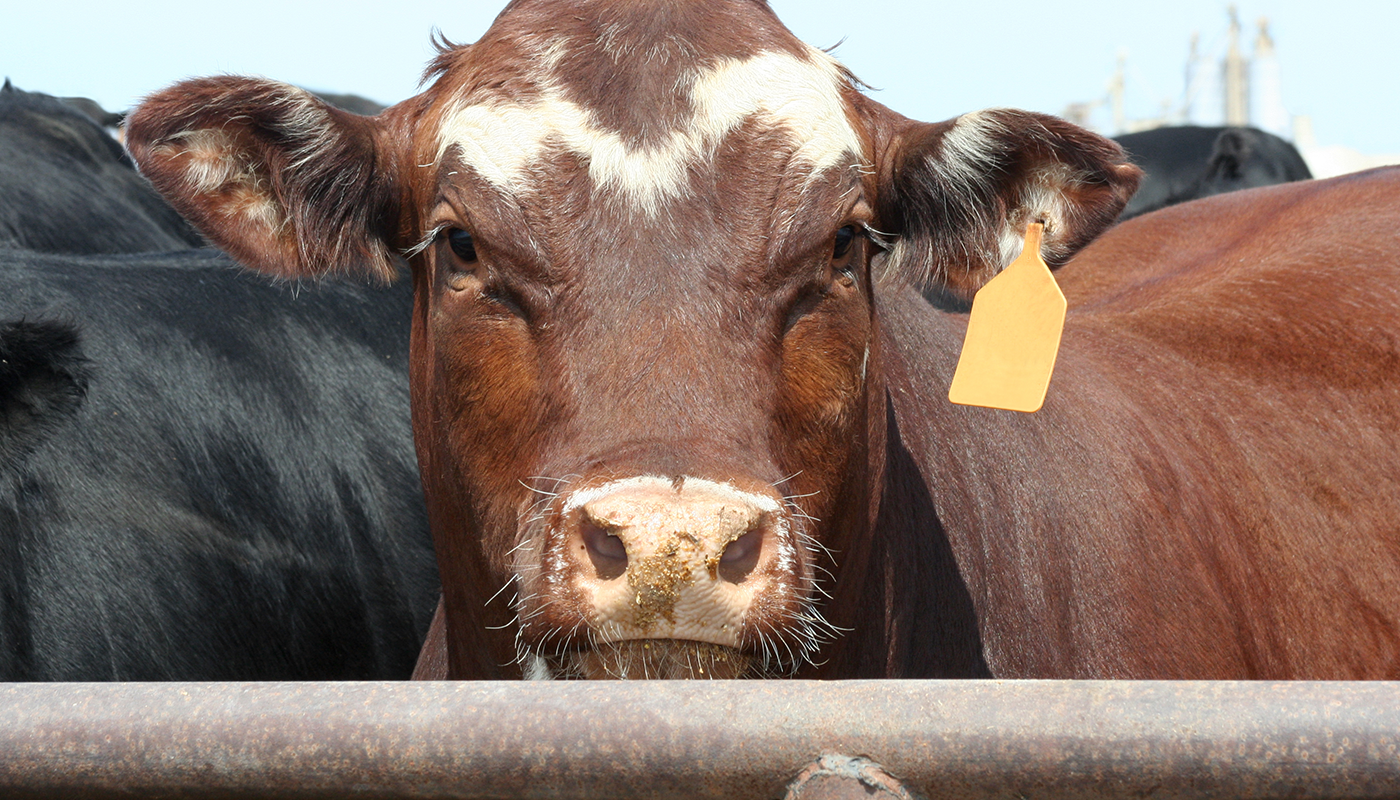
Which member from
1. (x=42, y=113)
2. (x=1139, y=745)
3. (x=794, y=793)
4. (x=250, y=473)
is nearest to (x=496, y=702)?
(x=794, y=793)

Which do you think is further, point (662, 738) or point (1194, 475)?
point (1194, 475)

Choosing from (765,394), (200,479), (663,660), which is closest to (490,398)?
(765,394)

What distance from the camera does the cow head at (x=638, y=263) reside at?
6.08ft

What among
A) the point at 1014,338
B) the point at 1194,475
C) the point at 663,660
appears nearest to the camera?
the point at 663,660

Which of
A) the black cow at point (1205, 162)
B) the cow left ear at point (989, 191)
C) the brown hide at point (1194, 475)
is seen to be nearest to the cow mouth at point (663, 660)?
the brown hide at point (1194, 475)

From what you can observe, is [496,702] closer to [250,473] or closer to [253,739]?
[253,739]

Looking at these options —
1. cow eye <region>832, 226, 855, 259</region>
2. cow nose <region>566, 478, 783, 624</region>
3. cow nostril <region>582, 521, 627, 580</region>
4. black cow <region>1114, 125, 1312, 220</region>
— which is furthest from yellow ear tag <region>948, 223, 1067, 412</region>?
black cow <region>1114, 125, 1312, 220</region>

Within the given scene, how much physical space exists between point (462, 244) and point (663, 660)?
0.88 meters

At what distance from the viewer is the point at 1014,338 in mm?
2439

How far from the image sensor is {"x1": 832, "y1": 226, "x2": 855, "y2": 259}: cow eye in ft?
7.59

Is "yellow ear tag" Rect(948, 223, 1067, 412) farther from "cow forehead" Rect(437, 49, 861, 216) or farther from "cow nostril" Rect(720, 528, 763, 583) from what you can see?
"cow nostril" Rect(720, 528, 763, 583)

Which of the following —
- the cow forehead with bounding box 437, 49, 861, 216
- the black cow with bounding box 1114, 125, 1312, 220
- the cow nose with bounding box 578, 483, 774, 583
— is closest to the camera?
the cow nose with bounding box 578, 483, 774, 583

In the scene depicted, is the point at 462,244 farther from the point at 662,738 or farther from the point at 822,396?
the point at 662,738

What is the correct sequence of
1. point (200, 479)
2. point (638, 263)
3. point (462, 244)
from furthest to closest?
point (200, 479), point (462, 244), point (638, 263)
